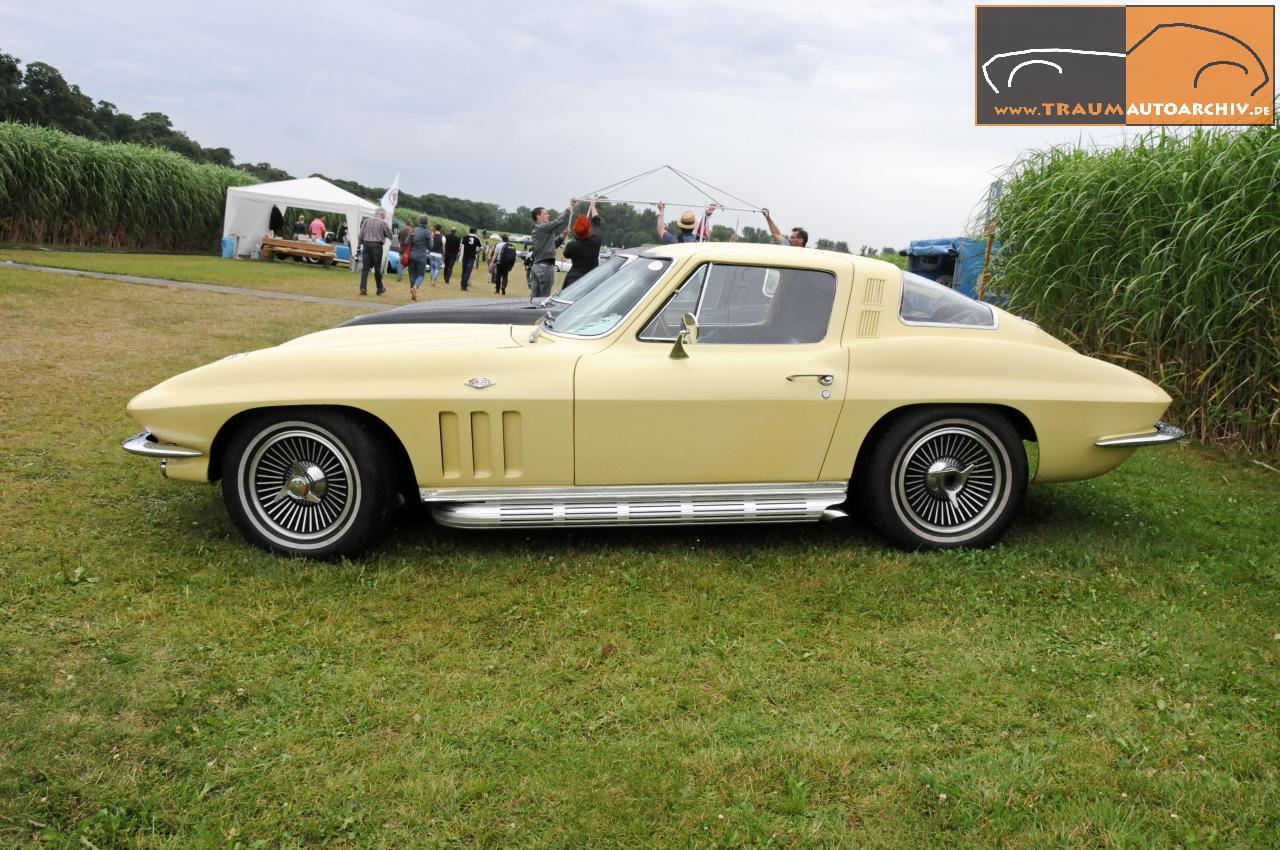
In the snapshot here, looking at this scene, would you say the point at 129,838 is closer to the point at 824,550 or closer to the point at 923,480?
the point at 824,550

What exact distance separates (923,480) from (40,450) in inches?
198

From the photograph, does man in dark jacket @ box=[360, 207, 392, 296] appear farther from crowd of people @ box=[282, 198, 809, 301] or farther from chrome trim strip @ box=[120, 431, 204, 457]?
chrome trim strip @ box=[120, 431, 204, 457]

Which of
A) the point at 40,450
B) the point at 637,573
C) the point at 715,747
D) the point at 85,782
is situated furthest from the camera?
the point at 40,450

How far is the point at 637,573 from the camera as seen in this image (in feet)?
14.4

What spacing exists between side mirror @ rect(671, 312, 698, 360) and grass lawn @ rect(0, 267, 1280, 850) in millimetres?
963

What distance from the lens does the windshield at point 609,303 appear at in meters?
4.70

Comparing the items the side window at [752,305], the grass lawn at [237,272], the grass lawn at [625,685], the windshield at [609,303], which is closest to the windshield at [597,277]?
the windshield at [609,303]

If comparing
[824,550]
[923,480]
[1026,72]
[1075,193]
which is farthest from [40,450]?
[1026,72]

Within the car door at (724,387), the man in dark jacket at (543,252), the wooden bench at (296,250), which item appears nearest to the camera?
the car door at (724,387)

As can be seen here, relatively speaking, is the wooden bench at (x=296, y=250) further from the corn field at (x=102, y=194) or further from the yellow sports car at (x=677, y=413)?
the yellow sports car at (x=677, y=413)

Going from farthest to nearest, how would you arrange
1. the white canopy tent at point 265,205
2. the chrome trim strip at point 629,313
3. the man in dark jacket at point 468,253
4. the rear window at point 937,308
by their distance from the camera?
the white canopy tent at point 265,205, the man in dark jacket at point 468,253, the rear window at point 937,308, the chrome trim strip at point 629,313

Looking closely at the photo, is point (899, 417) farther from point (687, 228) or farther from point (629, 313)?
point (687, 228)

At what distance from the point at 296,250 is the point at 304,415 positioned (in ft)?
84.0

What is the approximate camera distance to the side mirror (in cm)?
441
